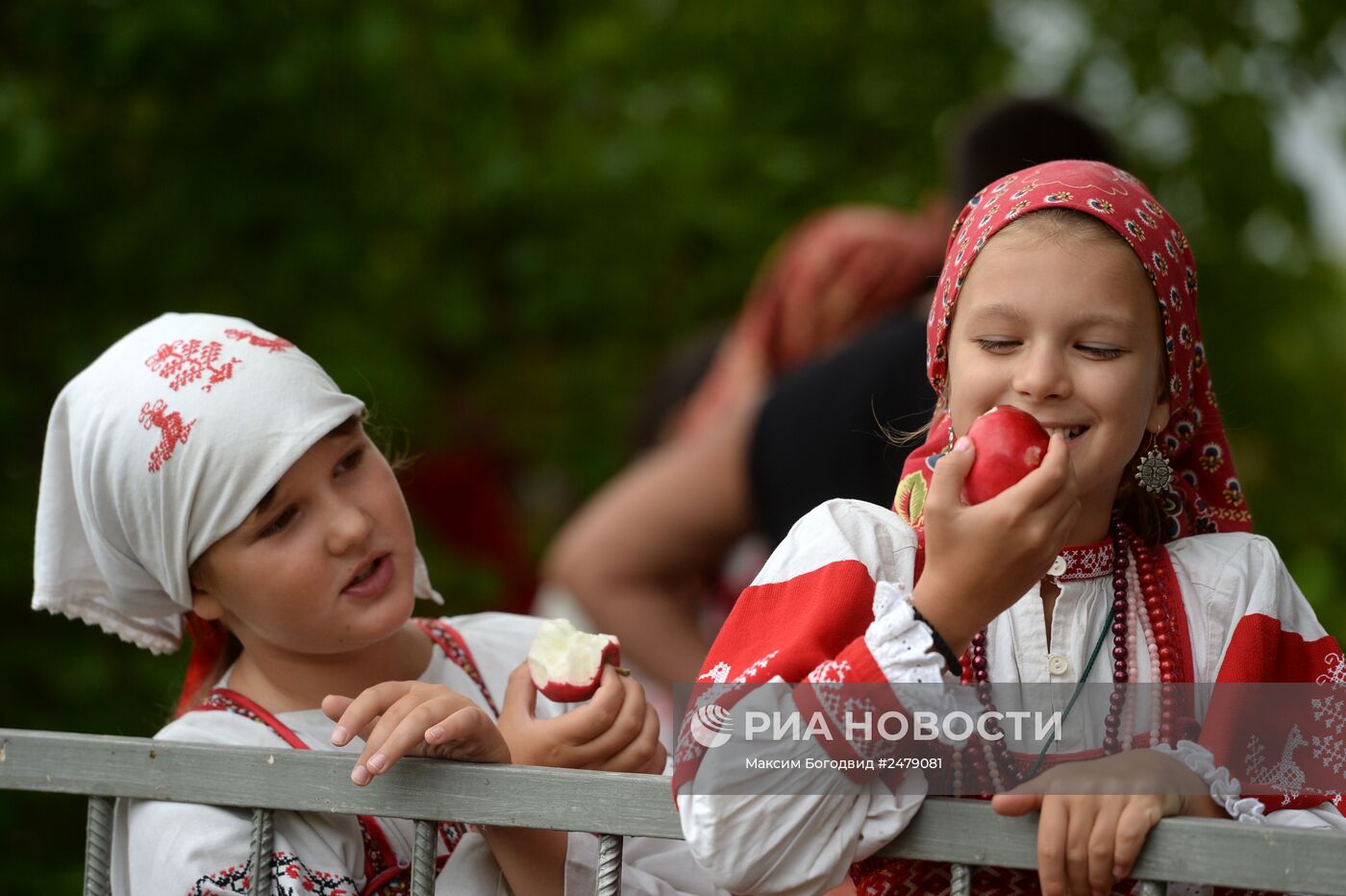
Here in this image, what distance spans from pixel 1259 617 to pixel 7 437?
367 cm

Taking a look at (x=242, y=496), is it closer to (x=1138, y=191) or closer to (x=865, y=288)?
(x=1138, y=191)

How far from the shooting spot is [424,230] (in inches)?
243

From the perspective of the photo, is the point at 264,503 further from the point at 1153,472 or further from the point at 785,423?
the point at 785,423

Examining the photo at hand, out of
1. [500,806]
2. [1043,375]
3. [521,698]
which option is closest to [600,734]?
[521,698]

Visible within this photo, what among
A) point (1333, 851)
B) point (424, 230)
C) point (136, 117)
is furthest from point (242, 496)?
point (424, 230)

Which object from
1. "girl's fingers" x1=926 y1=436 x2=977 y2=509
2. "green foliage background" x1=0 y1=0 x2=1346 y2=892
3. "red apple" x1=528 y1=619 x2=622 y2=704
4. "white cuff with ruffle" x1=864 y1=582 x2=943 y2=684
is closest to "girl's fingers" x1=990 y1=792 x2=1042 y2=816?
"white cuff with ruffle" x1=864 y1=582 x2=943 y2=684

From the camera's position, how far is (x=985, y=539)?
181 cm

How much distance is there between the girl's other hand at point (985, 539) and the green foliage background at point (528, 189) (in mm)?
2891

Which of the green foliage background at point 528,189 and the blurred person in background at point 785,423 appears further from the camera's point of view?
the green foliage background at point 528,189

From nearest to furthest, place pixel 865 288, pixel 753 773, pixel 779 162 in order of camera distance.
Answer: pixel 753 773 < pixel 865 288 < pixel 779 162

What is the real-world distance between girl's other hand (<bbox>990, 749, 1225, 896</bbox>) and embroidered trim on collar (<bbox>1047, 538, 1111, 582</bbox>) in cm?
35

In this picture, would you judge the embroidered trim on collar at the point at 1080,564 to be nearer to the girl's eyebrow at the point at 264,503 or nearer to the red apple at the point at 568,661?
the red apple at the point at 568,661

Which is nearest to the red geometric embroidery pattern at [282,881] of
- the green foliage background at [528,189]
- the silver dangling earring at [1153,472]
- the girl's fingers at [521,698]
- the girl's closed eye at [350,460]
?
the girl's fingers at [521,698]

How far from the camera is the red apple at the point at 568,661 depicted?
2.27 metres
